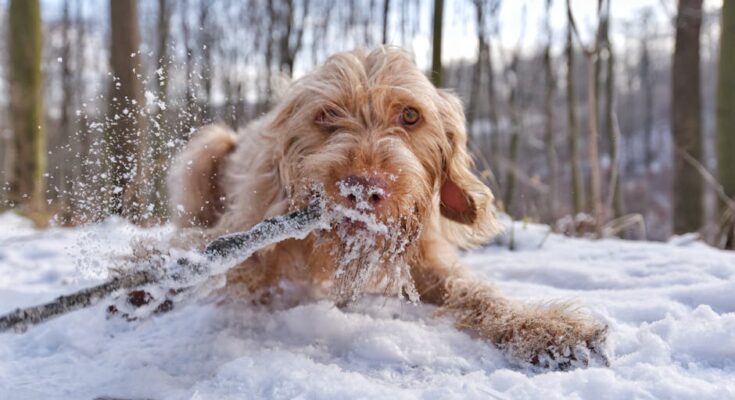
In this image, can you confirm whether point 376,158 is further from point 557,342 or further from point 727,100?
point 727,100

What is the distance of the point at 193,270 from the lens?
174 cm

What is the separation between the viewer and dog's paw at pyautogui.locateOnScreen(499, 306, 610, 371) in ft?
6.94

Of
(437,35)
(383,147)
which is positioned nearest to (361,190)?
(383,147)

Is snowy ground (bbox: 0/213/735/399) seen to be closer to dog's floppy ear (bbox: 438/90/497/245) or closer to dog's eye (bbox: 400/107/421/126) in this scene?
dog's floppy ear (bbox: 438/90/497/245)

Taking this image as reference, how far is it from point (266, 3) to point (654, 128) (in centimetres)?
4960

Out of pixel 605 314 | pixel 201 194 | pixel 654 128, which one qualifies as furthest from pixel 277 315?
pixel 654 128

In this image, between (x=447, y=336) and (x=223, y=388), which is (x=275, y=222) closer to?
(x=223, y=388)

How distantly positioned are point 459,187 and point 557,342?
0.88 metres

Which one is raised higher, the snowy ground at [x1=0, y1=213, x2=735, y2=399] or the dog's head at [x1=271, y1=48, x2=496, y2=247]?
the dog's head at [x1=271, y1=48, x2=496, y2=247]

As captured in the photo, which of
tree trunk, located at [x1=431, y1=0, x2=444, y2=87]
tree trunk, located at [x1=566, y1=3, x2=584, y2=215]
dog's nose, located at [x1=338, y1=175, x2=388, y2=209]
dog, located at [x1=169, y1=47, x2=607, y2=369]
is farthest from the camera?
tree trunk, located at [x1=566, y1=3, x2=584, y2=215]

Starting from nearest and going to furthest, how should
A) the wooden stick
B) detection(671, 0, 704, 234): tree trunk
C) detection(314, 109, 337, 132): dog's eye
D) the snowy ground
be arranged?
1. the wooden stick
2. the snowy ground
3. detection(314, 109, 337, 132): dog's eye
4. detection(671, 0, 704, 234): tree trunk

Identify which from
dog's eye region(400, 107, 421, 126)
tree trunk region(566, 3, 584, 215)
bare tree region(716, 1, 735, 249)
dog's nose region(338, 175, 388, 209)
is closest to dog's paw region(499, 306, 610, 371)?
dog's nose region(338, 175, 388, 209)

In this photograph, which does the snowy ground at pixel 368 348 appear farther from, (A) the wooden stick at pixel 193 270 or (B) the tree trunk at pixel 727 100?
(B) the tree trunk at pixel 727 100

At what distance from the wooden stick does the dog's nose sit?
0.39ft
